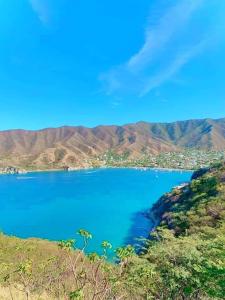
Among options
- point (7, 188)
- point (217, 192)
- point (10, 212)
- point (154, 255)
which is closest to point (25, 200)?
point (10, 212)

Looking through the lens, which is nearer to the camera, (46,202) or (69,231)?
(69,231)

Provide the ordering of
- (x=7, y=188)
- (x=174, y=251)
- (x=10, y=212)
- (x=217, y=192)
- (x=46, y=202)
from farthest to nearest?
(x=7, y=188) < (x=46, y=202) < (x=10, y=212) < (x=217, y=192) < (x=174, y=251)

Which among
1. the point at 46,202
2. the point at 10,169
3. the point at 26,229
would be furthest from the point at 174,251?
the point at 10,169

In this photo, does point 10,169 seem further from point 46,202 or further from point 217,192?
point 217,192

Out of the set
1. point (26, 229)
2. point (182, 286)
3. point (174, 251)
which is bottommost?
point (26, 229)

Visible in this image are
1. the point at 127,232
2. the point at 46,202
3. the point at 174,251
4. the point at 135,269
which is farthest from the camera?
the point at 46,202

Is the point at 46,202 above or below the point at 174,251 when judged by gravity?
below
